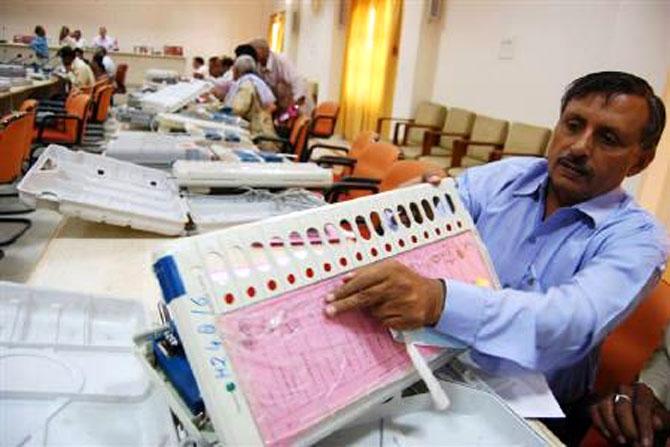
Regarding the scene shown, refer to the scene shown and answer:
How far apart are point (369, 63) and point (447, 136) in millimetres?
3146

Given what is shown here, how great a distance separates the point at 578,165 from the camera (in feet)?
3.50

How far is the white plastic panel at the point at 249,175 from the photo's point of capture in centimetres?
188

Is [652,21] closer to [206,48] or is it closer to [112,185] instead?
[112,185]

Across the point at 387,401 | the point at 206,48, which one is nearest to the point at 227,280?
the point at 387,401

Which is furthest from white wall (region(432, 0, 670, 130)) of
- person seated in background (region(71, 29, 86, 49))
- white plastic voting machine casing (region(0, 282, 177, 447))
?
person seated in background (region(71, 29, 86, 49))

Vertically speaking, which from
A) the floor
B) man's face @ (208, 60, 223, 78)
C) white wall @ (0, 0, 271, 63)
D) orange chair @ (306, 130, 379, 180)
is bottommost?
the floor

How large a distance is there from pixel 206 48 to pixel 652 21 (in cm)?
1231

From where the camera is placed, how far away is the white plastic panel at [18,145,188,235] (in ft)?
5.23

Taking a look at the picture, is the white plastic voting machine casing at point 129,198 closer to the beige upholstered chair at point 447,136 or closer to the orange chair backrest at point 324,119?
the beige upholstered chair at point 447,136

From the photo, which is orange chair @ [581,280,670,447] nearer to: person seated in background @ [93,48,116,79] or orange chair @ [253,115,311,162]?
orange chair @ [253,115,311,162]

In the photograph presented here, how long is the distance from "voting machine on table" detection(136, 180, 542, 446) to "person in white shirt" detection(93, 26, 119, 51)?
41.1 ft

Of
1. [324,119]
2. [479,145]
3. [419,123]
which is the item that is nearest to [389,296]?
[479,145]

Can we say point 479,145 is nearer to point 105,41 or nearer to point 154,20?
point 105,41

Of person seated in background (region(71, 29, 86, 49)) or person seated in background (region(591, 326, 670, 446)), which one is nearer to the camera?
person seated in background (region(591, 326, 670, 446))
